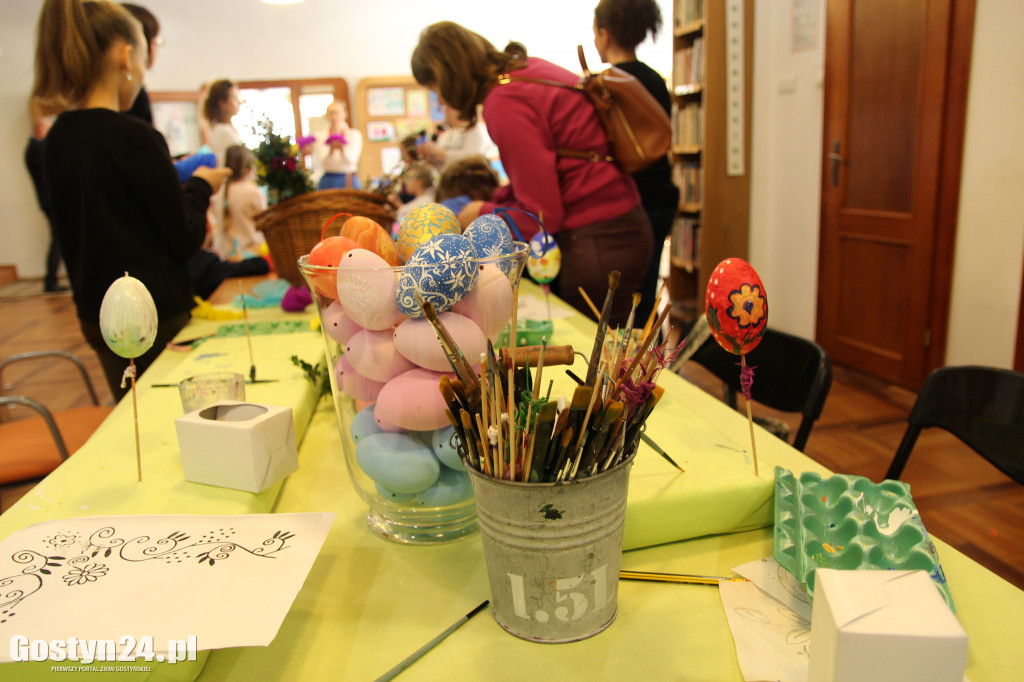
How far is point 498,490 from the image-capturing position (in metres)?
0.65

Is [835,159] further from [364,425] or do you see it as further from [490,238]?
[364,425]

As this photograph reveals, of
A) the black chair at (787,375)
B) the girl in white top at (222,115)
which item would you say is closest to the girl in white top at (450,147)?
the girl in white top at (222,115)

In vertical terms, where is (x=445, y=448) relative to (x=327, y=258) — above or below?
below

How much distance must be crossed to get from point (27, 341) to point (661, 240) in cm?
473

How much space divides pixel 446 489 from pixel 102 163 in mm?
1296

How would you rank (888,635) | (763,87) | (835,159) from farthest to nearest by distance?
1. (763,87)
2. (835,159)
3. (888,635)

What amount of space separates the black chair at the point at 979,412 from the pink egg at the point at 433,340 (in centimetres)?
81

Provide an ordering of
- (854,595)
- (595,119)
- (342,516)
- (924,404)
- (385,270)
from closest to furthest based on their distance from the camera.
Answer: (854,595) → (385,270) → (342,516) → (924,404) → (595,119)

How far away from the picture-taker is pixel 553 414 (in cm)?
59

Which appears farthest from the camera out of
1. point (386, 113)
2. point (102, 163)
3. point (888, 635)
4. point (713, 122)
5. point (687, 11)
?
point (386, 113)

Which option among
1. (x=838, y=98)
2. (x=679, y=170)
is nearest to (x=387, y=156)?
(x=679, y=170)

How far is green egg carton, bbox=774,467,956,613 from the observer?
28.2 inches

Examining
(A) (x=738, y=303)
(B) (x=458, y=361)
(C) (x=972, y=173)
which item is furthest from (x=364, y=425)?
(C) (x=972, y=173)

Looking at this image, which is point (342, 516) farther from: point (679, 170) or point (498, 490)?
point (679, 170)
